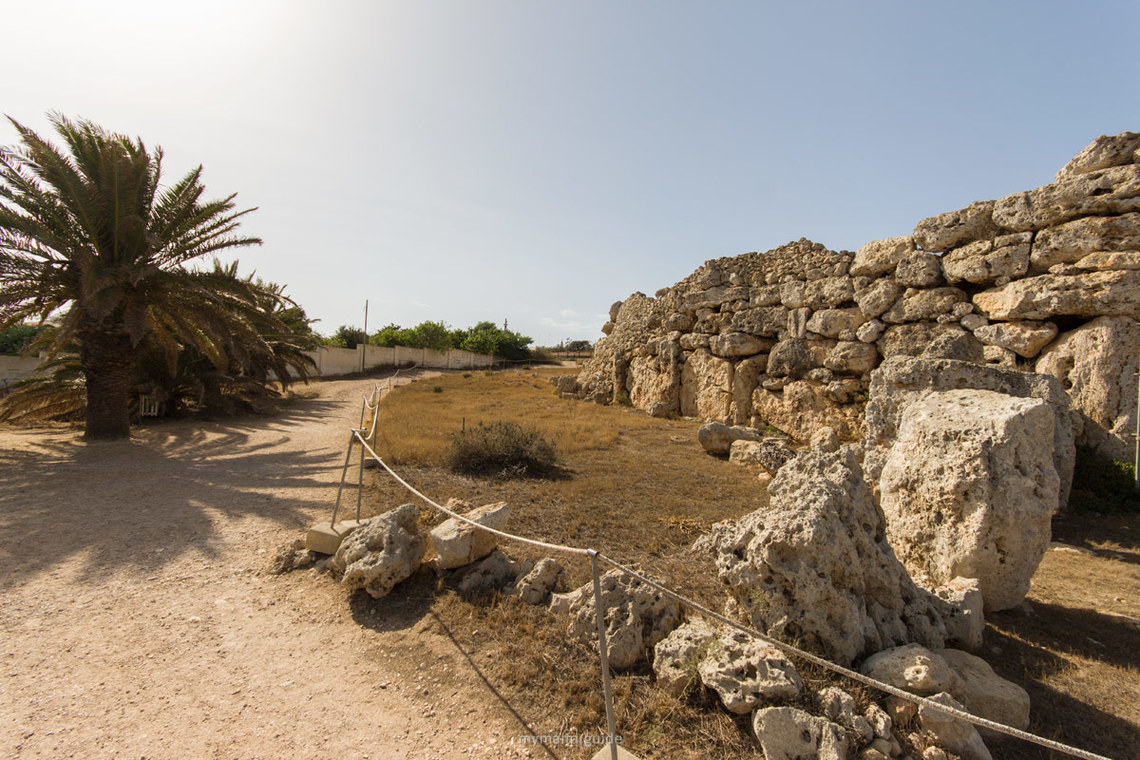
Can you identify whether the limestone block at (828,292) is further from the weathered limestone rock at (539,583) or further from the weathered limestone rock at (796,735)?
the weathered limestone rock at (796,735)

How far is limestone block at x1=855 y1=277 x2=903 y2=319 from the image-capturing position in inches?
377

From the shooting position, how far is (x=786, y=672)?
2.59 metres

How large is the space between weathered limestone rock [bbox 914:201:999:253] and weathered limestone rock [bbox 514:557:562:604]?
9114 millimetres

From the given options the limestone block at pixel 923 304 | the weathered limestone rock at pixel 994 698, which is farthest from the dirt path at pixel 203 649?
the limestone block at pixel 923 304

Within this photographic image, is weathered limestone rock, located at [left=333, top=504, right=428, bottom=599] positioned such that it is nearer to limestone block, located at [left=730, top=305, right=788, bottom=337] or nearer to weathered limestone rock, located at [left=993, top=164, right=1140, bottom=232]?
weathered limestone rock, located at [left=993, top=164, right=1140, bottom=232]

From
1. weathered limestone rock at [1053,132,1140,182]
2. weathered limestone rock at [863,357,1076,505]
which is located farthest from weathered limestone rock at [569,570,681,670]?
A: weathered limestone rock at [1053,132,1140,182]

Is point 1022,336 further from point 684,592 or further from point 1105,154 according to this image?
point 684,592

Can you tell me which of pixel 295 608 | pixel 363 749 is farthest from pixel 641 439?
pixel 363 749

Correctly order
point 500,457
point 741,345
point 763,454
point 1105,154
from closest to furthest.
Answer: point 1105,154, point 500,457, point 763,454, point 741,345

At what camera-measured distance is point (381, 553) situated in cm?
407

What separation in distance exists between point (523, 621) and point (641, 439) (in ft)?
25.5

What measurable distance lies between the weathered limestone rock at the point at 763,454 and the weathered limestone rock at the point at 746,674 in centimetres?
581

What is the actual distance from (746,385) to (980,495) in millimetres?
8395

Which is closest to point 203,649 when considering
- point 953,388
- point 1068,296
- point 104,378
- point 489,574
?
point 489,574
